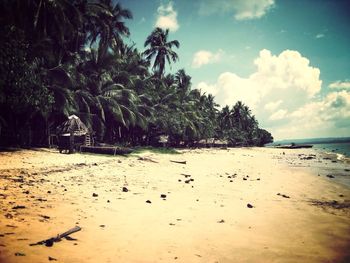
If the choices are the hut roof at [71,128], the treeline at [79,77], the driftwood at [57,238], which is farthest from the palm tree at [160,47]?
the driftwood at [57,238]

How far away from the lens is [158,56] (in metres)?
36.4

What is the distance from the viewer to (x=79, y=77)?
66.7ft

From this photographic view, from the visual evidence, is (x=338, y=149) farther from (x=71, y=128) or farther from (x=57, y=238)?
(x=57, y=238)

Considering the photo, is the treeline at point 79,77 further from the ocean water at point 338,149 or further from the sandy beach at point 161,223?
the ocean water at point 338,149

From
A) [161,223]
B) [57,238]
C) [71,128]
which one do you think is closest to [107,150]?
[71,128]

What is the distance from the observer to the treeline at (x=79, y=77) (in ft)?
39.5

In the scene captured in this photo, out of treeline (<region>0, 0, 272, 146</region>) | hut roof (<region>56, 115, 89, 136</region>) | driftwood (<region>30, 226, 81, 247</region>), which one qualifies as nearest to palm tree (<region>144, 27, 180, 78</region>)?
treeline (<region>0, 0, 272, 146</region>)

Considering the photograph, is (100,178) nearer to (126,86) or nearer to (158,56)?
(126,86)

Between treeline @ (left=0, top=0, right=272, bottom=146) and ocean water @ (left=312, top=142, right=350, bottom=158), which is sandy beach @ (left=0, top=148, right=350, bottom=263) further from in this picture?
ocean water @ (left=312, top=142, right=350, bottom=158)

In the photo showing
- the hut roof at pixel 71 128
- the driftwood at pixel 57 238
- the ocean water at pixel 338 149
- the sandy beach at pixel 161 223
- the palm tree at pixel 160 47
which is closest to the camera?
the driftwood at pixel 57 238

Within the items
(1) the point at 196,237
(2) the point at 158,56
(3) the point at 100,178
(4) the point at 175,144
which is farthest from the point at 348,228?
(4) the point at 175,144

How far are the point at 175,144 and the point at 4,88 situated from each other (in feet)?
111

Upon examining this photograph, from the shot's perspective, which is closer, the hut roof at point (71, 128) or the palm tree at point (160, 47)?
the hut roof at point (71, 128)

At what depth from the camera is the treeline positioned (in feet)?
39.5
